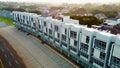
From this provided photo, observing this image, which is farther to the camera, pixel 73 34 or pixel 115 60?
pixel 73 34

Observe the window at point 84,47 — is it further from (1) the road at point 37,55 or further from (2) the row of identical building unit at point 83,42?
(1) the road at point 37,55

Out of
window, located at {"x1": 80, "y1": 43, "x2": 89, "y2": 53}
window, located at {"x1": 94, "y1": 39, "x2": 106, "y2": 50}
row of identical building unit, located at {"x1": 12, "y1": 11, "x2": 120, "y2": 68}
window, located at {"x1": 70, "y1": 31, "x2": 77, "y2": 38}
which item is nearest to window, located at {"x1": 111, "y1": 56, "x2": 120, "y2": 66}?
row of identical building unit, located at {"x1": 12, "y1": 11, "x2": 120, "y2": 68}

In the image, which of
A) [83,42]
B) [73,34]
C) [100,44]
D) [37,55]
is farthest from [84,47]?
[37,55]

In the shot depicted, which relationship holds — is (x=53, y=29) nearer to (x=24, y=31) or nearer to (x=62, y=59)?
(x=62, y=59)

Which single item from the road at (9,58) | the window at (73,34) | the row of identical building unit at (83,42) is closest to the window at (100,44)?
the row of identical building unit at (83,42)

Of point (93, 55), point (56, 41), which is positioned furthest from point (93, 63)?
point (56, 41)

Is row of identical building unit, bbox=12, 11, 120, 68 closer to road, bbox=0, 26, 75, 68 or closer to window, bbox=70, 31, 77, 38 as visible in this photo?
window, bbox=70, 31, 77, 38

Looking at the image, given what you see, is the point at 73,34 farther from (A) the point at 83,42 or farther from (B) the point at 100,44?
Result: (B) the point at 100,44

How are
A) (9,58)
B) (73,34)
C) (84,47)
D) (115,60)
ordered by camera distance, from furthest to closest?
(9,58) < (73,34) < (84,47) < (115,60)
